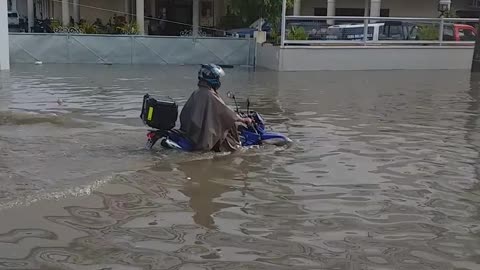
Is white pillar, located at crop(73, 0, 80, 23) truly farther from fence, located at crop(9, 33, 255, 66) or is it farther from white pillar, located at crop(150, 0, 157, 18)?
fence, located at crop(9, 33, 255, 66)

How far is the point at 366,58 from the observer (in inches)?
929

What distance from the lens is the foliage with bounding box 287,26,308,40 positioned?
75.2 ft

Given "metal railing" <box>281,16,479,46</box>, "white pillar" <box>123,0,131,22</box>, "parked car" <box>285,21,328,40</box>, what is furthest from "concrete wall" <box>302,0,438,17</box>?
"parked car" <box>285,21,328,40</box>

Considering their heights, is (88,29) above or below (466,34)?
below

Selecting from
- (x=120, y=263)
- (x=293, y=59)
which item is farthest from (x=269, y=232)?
(x=293, y=59)

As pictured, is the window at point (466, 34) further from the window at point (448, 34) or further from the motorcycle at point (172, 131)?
the motorcycle at point (172, 131)

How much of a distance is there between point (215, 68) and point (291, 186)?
2.10 meters

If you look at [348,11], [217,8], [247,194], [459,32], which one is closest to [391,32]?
[459,32]

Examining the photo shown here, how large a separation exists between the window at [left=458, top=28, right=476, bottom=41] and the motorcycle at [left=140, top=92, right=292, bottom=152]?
1792 centimetres

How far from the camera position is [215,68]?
27.2ft

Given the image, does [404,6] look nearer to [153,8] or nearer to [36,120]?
[153,8]

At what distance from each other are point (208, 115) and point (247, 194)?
1.76m

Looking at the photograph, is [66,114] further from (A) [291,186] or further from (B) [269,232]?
(B) [269,232]

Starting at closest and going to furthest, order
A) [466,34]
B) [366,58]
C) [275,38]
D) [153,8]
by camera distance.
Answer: [366,58], [275,38], [466,34], [153,8]
